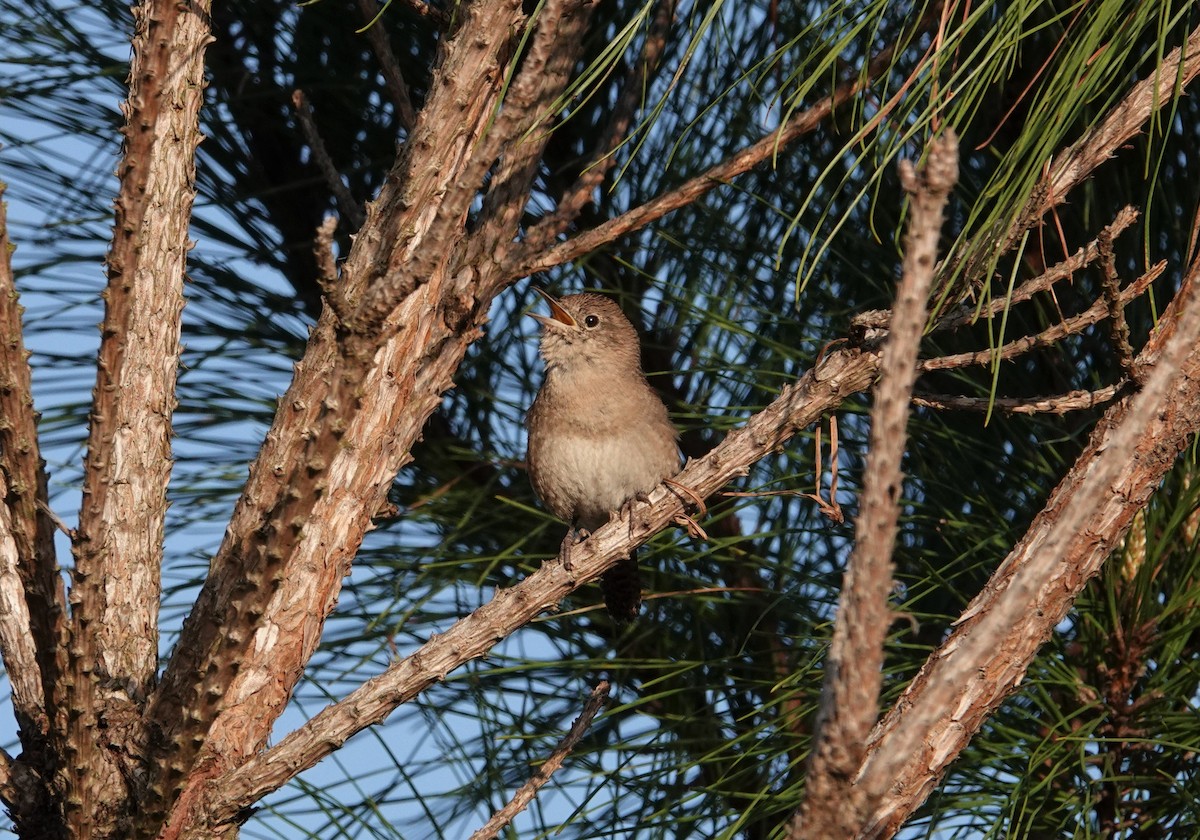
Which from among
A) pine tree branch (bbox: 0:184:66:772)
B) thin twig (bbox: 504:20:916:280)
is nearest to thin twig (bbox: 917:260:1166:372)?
thin twig (bbox: 504:20:916:280)

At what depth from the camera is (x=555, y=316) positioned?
4312 mm

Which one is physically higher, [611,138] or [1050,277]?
[611,138]

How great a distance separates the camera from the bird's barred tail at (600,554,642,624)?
365 centimetres

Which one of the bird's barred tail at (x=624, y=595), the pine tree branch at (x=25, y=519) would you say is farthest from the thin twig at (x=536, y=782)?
the bird's barred tail at (x=624, y=595)

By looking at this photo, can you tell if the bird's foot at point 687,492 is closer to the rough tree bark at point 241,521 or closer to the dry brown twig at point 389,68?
the rough tree bark at point 241,521

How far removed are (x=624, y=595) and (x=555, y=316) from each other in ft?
3.33

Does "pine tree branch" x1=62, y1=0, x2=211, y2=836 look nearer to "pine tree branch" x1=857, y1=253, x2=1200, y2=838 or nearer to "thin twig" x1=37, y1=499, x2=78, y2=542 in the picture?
"thin twig" x1=37, y1=499, x2=78, y2=542

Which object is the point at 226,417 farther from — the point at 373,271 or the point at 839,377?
the point at 839,377

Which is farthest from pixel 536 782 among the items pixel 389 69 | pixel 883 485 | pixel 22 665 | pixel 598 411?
pixel 598 411

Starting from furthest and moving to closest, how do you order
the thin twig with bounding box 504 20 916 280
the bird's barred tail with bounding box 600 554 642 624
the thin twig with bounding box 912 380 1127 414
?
the bird's barred tail with bounding box 600 554 642 624 < the thin twig with bounding box 504 20 916 280 < the thin twig with bounding box 912 380 1127 414

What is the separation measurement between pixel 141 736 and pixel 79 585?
0.86 feet

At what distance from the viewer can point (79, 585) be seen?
7.23ft

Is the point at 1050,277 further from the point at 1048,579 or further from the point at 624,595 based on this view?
the point at 624,595

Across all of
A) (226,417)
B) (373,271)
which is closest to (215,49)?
(226,417)
